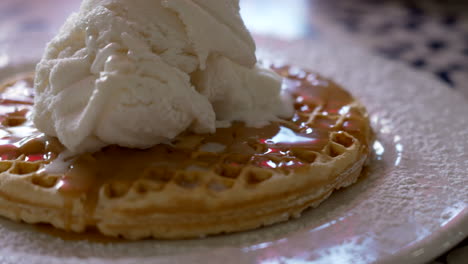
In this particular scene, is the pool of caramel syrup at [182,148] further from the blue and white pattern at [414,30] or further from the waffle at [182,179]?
the blue and white pattern at [414,30]

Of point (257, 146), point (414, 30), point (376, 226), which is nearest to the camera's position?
point (376, 226)

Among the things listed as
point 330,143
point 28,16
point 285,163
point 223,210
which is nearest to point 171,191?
point 223,210

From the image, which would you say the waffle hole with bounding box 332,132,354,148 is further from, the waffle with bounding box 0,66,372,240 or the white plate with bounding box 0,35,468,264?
the white plate with bounding box 0,35,468,264

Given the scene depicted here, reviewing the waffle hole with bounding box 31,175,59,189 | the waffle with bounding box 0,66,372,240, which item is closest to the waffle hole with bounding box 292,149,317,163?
the waffle with bounding box 0,66,372,240

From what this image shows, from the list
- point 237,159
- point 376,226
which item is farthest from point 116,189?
point 376,226

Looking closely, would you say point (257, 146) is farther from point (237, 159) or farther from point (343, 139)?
point (343, 139)

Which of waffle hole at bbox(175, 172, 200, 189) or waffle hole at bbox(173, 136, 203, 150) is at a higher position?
waffle hole at bbox(173, 136, 203, 150)

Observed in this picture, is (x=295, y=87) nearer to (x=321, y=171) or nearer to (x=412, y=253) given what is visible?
(x=321, y=171)
